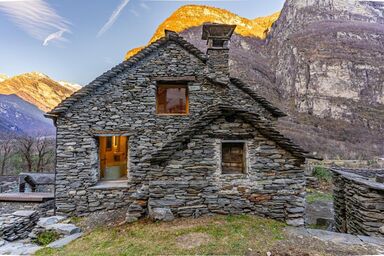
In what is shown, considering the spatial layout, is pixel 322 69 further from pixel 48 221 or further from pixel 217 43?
pixel 48 221

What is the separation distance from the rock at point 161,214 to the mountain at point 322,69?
21359 mm

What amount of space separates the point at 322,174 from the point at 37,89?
35.1 meters

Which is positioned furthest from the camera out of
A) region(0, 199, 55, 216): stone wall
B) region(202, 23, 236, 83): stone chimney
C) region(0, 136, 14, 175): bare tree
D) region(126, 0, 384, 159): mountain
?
region(126, 0, 384, 159): mountain

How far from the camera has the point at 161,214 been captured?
5.89m

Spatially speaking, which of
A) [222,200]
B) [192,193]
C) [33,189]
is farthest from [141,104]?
[33,189]

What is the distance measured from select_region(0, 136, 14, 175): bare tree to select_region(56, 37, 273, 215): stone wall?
17544 millimetres

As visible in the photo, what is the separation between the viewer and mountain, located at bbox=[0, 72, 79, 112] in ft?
98.6

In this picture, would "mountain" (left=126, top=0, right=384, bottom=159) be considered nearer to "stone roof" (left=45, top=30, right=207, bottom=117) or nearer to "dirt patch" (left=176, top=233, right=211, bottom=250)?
"stone roof" (left=45, top=30, right=207, bottom=117)

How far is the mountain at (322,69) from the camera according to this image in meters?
28.3

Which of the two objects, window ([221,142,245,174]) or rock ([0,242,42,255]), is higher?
window ([221,142,245,174])

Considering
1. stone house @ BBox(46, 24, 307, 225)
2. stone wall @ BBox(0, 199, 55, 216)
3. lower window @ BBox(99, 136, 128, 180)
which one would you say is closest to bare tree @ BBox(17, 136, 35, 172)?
lower window @ BBox(99, 136, 128, 180)

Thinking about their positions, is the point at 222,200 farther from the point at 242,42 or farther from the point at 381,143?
the point at 242,42

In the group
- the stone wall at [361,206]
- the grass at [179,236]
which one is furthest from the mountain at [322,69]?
the grass at [179,236]

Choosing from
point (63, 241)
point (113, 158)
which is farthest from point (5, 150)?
point (63, 241)
